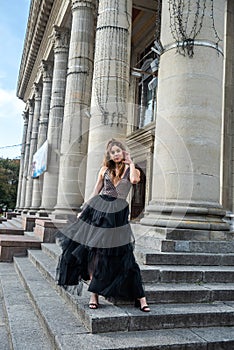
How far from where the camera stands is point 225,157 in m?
7.81

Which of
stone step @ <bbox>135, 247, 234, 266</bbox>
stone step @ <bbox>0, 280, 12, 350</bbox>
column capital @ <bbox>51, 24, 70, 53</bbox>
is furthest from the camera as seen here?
column capital @ <bbox>51, 24, 70, 53</bbox>

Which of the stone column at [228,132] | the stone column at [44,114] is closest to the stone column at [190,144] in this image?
the stone column at [228,132]

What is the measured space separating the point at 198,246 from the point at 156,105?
20.7ft

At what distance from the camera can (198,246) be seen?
515cm

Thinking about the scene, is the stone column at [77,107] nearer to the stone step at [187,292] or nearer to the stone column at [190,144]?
the stone column at [190,144]

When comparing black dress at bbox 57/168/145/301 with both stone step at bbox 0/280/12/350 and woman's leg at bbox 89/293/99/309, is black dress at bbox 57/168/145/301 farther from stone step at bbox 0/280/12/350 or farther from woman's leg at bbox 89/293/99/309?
stone step at bbox 0/280/12/350

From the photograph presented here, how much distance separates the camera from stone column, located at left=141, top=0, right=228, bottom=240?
5379 mm

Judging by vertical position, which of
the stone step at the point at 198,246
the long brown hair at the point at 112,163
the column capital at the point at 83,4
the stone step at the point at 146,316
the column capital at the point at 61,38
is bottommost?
the stone step at the point at 146,316

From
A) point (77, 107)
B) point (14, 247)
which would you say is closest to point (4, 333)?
point (14, 247)

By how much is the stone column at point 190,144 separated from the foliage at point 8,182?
4596 cm

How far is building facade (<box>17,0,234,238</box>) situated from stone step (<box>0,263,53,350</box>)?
2200 mm

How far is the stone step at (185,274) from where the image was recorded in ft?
14.3

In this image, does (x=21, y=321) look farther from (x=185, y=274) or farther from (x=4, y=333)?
(x=185, y=274)

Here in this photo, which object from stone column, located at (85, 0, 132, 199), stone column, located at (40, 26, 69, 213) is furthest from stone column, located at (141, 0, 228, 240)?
stone column, located at (40, 26, 69, 213)
